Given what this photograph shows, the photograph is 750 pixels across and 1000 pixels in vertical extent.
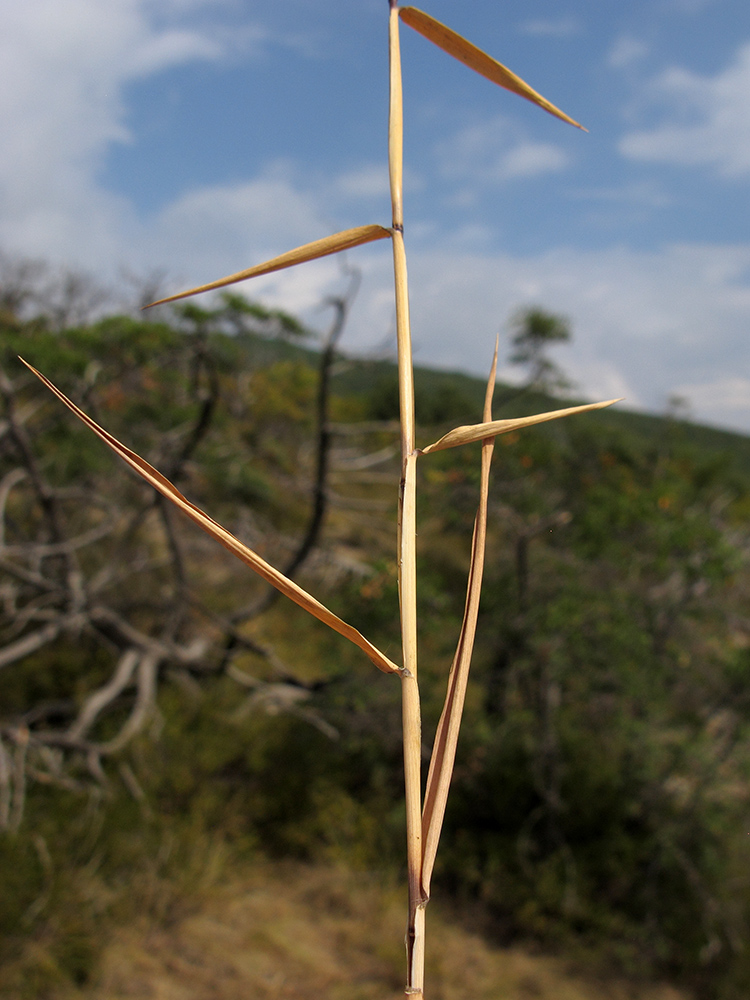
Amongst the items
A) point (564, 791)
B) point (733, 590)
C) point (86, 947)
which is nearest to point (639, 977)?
point (564, 791)

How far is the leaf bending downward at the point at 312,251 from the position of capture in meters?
0.26

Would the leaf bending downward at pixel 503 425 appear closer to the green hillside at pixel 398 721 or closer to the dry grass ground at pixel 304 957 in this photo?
the green hillside at pixel 398 721

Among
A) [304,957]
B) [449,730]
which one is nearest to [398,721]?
[304,957]

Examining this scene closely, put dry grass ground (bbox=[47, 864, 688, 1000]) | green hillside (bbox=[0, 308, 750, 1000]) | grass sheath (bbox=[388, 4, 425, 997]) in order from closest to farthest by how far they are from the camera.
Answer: grass sheath (bbox=[388, 4, 425, 997]) < dry grass ground (bbox=[47, 864, 688, 1000]) < green hillside (bbox=[0, 308, 750, 1000])

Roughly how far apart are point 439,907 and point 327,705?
143 centimetres

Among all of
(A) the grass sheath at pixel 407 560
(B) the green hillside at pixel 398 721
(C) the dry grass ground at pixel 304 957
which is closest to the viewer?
(A) the grass sheath at pixel 407 560

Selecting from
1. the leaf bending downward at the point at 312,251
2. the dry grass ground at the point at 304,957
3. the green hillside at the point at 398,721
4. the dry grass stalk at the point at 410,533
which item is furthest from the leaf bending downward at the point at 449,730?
the dry grass ground at the point at 304,957

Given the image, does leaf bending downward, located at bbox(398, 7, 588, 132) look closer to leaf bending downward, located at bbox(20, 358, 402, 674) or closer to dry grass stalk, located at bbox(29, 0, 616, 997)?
dry grass stalk, located at bbox(29, 0, 616, 997)

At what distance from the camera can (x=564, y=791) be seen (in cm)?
397

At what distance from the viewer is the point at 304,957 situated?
3408mm

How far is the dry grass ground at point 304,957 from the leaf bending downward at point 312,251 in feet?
12.3

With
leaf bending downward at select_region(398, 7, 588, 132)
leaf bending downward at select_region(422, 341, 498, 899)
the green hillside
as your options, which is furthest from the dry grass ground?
leaf bending downward at select_region(398, 7, 588, 132)

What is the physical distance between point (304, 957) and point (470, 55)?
409 cm

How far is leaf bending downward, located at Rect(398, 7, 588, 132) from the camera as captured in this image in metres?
0.29
